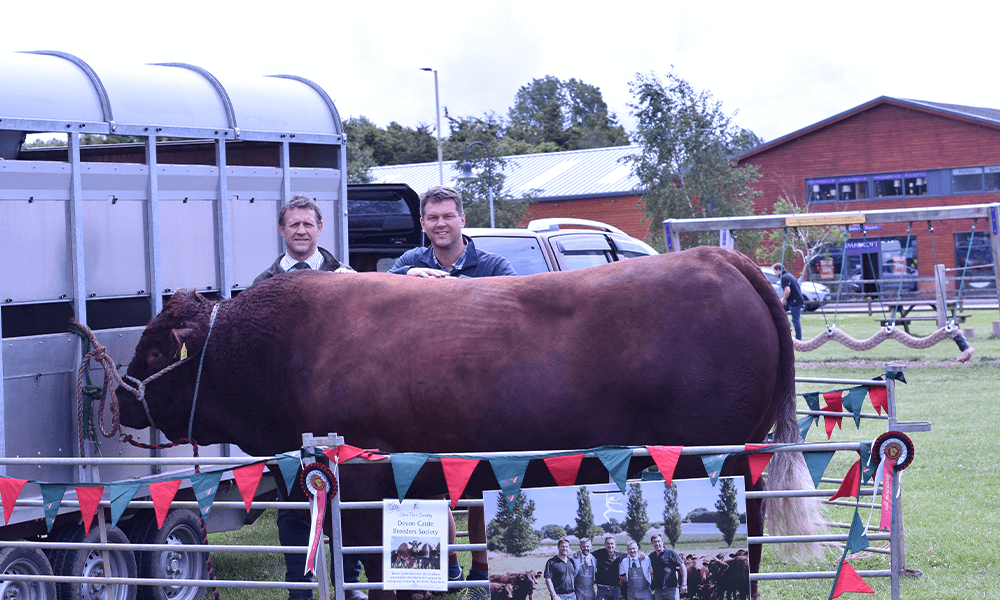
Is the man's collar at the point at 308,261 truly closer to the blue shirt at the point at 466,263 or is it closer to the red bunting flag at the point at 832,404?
the blue shirt at the point at 466,263

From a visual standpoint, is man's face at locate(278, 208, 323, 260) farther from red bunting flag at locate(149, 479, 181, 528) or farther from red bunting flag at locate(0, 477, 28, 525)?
red bunting flag at locate(0, 477, 28, 525)

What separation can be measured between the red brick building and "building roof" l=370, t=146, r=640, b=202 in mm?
6166

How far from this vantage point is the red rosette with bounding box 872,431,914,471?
3.39m

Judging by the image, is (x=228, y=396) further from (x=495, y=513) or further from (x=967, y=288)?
(x=967, y=288)

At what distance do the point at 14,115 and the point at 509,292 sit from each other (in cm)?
246

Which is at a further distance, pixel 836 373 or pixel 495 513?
pixel 836 373

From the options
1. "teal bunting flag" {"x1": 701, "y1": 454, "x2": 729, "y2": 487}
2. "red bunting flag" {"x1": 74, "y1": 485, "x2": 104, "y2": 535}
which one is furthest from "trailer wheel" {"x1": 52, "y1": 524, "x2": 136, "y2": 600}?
"teal bunting flag" {"x1": 701, "y1": 454, "x2": 729, "y2": 487}

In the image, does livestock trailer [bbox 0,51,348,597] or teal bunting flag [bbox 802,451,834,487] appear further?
livestock trailer [bbox 0,51,348,597]

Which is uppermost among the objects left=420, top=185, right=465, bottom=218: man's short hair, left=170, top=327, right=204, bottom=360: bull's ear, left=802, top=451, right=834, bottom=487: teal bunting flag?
left=420, top=185, right=465, bottom=218: man's short hair

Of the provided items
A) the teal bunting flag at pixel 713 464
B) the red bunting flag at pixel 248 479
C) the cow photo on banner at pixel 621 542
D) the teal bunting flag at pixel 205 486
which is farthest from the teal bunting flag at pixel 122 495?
the teal bunting flag at pixel 713 464

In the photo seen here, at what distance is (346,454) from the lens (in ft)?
11.1

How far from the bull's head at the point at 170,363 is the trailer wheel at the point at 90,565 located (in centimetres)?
71

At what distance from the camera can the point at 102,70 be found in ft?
16.4

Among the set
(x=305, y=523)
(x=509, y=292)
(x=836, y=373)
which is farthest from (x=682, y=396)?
(x=836, y=373)
